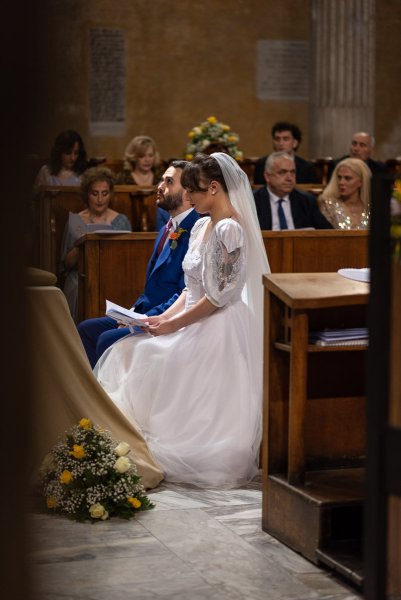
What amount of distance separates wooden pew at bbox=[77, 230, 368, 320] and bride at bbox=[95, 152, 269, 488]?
101cm

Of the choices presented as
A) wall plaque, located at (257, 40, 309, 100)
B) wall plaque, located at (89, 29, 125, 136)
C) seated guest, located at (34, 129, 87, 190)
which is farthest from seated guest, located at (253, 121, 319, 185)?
wall plaque, located at (257, 40, 309, 100)

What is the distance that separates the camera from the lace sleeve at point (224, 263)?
183 inches

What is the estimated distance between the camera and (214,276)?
4688mm

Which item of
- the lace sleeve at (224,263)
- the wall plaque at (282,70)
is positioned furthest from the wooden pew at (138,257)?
the wall plaque at (282,70)

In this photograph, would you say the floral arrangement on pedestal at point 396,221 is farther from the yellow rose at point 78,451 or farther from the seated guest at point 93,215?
the seated guest at point 93,215

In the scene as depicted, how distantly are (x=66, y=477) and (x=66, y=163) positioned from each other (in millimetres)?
4473

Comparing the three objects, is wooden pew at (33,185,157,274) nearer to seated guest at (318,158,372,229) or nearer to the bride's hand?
seated guest at (318,158,372,229)

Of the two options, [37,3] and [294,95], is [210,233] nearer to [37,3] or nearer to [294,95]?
[37,3]

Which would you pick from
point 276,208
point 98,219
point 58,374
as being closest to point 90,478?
point 58,374

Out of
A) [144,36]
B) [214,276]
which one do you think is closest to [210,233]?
[214,276]

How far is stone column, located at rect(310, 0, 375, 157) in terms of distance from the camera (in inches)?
473

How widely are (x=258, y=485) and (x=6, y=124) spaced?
399cm

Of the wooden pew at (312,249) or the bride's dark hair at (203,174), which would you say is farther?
the wooden pew at (312,249)

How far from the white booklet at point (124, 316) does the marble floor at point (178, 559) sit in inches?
39.3
